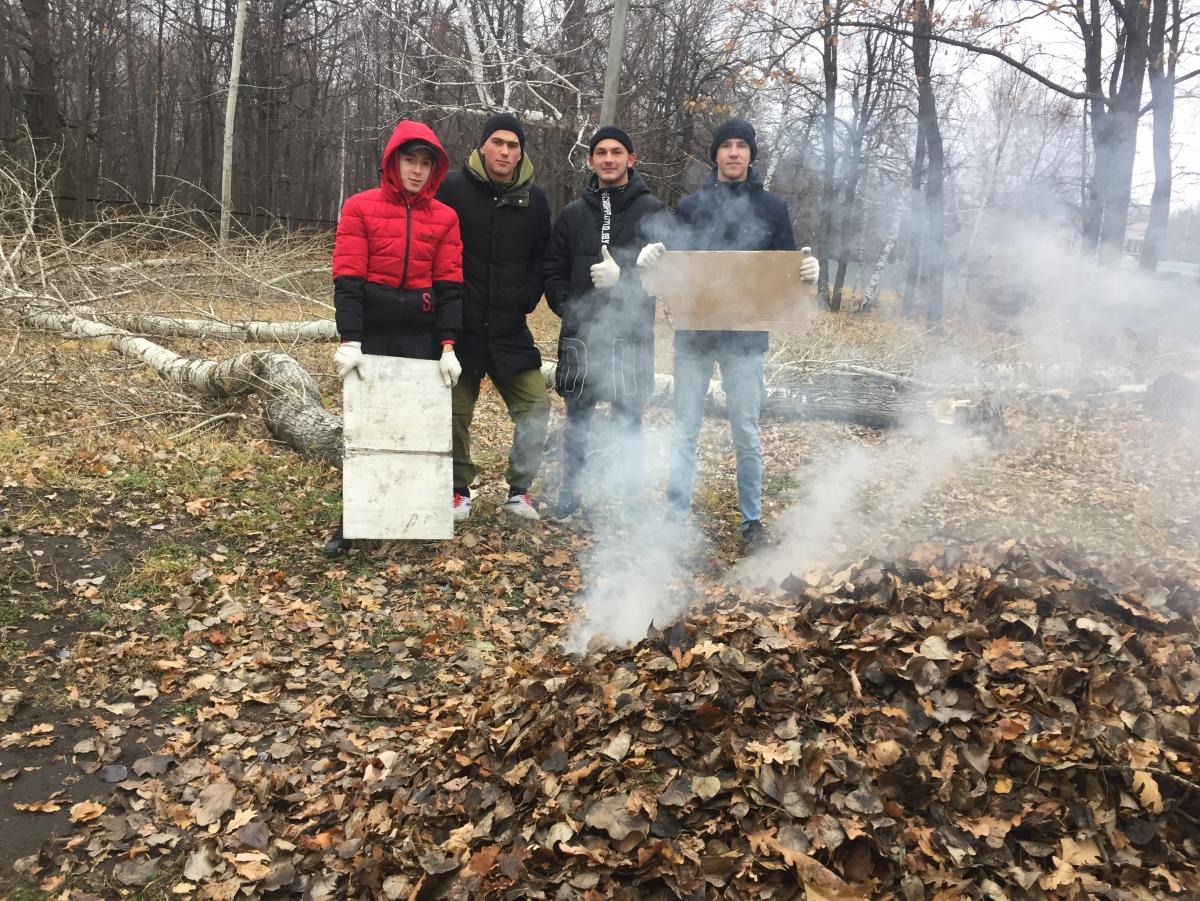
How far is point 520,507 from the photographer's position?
5.16 m

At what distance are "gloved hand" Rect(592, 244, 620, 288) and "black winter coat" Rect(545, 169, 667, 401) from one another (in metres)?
0.16

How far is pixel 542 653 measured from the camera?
3.75 m

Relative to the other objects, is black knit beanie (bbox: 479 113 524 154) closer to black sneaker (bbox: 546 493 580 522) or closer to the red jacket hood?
the red jacket hood

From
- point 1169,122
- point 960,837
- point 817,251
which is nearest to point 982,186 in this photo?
point 817,251

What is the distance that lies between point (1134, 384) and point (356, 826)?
9.99 metres

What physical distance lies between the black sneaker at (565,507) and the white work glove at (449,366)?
119cm

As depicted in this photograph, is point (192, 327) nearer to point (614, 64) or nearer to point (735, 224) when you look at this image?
point (614, 64)

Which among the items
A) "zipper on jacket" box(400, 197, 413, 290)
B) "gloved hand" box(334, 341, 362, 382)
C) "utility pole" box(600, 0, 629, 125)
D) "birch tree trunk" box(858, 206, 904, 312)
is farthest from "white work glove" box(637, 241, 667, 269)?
"birch tree trunk" box(858, 206, 904, 312)

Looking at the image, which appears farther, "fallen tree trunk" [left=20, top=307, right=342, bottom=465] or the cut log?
the cut log

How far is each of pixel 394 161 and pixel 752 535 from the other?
3.03 meters

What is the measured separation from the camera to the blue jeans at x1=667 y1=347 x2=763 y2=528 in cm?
459

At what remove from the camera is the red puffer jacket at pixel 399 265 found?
4203mm

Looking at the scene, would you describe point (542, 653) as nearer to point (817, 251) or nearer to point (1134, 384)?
point (1134, 384)

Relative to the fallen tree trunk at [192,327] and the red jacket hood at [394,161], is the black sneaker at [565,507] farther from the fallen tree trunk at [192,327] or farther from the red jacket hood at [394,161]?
the fallen tree trunk at [192,327]
